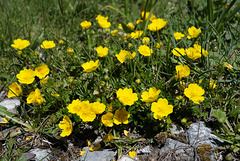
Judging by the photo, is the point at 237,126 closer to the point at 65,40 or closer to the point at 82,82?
the point at 82,82

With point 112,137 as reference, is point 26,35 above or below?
above

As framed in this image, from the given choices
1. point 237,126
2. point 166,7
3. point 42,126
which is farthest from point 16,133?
point 166,7

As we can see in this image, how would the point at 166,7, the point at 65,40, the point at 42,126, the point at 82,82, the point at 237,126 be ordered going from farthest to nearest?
the point at 166,7
the point at 65,40
the point at 82,82
the point at 42,126
the point at 237,126

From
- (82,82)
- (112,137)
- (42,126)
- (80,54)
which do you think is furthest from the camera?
(80,54)

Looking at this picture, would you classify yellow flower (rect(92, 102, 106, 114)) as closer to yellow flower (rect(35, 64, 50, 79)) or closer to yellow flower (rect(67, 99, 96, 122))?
yellow flower (rect(67, 99, 96, 122))

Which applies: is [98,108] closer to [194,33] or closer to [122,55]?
[122,55]

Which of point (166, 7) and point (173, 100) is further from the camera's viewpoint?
point (166, 7)
